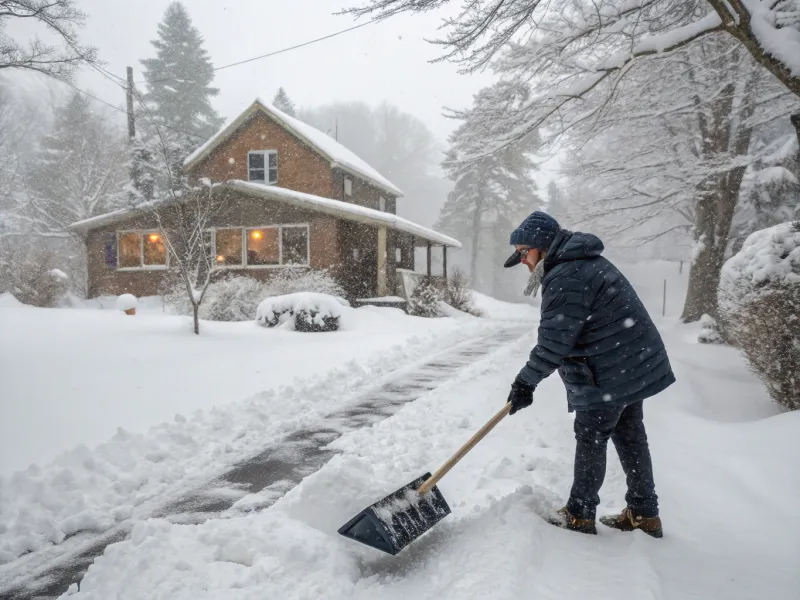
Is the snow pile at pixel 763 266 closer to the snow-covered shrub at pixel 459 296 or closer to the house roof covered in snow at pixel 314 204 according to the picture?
the house roof covered in snow at pixel 314 204

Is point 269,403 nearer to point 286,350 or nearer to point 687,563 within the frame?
point 286,350

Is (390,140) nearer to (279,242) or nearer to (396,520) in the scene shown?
(279,242)

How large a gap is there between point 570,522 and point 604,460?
438mm

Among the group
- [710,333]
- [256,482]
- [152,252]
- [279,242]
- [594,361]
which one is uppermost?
[279,242]

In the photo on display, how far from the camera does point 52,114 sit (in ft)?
121

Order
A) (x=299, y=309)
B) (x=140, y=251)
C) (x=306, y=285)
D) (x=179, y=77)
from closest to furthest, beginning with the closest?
(x=299, y=309)
(x=306, y=285)
(x=140, y=251)
(x=179, y=77)

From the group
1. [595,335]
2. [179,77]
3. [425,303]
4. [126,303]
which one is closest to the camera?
[595,335]

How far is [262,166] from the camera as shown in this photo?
2141cm

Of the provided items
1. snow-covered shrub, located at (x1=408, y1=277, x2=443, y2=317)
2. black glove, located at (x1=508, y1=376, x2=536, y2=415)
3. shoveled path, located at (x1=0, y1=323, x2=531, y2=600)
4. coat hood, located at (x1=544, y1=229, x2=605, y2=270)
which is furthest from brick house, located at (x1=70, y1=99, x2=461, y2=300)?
black glove, located at (x1=508, y1=376, x2=536, y2=415)

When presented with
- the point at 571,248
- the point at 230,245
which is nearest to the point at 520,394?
the point at 571,248

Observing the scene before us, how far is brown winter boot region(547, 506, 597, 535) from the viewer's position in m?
2.88

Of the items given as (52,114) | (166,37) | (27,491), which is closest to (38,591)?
(27,491)

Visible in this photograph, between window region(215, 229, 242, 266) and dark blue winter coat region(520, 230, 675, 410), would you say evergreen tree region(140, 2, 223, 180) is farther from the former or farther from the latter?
dark blue winter coat region(520, 230, 675, 410)

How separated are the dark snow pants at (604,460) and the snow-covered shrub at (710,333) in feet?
30.7
